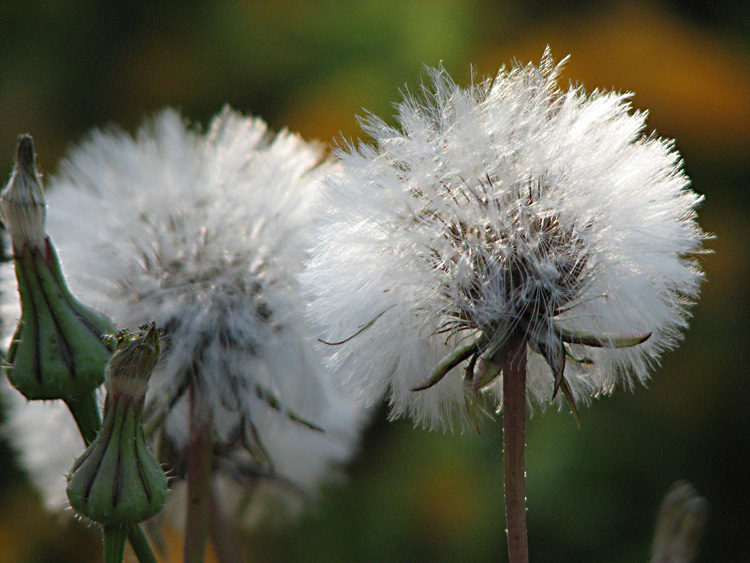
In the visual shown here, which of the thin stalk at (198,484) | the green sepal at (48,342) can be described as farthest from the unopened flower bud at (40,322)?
the thin stalk at (198,484)

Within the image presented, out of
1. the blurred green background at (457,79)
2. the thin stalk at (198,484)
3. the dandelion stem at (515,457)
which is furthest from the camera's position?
the blurred green background at (457,79)

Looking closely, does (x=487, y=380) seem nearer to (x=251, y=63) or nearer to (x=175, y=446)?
(x=175, y=446)

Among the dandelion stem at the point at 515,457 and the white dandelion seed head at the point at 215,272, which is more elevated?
the white dandelion seed head at the point at 215,272

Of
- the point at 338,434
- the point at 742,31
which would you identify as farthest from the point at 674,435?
the point at 338,434

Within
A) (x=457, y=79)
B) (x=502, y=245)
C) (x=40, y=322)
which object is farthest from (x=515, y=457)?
(x=457, y=79)

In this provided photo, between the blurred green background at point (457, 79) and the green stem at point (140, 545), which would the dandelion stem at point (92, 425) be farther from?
the blurred green background at point (457, 79)

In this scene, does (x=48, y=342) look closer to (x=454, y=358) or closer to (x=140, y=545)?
(x=140, y=545)

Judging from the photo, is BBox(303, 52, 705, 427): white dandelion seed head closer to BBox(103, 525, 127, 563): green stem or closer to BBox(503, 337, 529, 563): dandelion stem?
BBox(503, 337, 529, 563): dandelion stem
